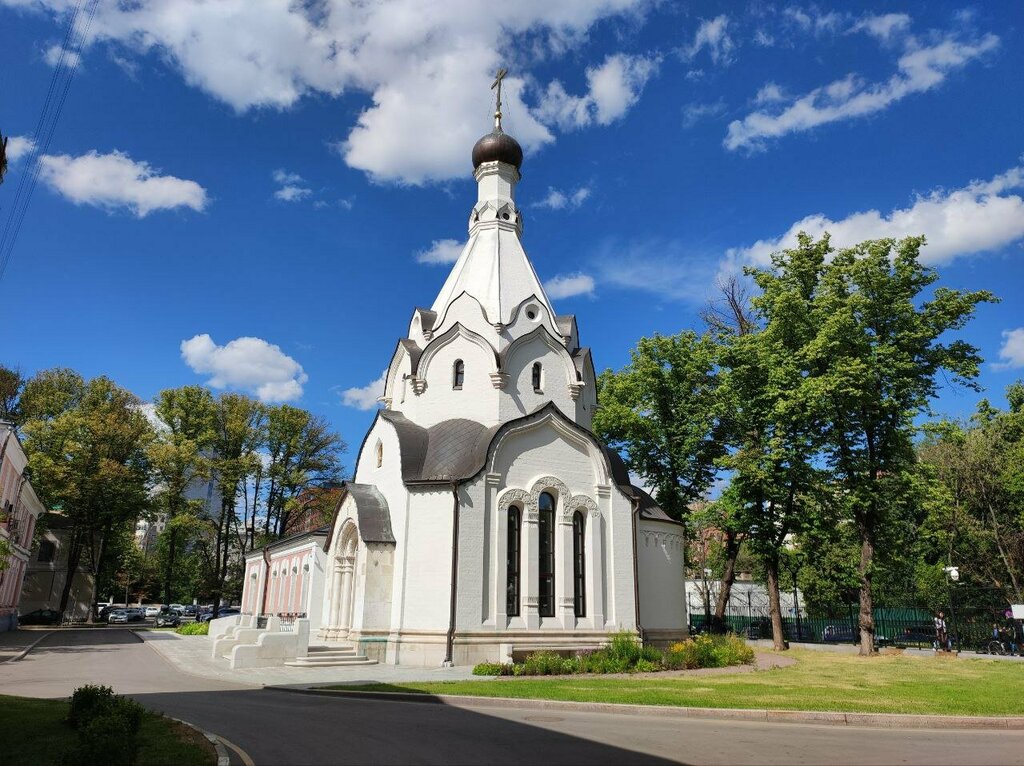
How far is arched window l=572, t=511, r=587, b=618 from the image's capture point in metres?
20.3

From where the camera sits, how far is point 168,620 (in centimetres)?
4331

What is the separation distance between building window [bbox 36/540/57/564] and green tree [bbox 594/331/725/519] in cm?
3965

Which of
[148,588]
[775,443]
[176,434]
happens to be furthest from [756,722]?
[148,588]

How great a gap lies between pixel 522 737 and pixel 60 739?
5365 mm

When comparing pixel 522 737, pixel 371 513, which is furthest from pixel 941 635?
pixel 522 737

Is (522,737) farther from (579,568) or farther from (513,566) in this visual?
(579,568)

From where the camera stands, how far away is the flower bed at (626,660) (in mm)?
16438

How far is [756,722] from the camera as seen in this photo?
1011 cm

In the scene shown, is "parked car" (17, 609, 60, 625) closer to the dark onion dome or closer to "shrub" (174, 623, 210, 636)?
"shrub" (174, 623, 210, 636)

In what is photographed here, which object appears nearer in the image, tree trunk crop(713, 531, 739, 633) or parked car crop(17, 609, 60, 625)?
tree trunk crop(713, 531, 739, 633)

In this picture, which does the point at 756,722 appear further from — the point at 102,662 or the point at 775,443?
the point at 102,662

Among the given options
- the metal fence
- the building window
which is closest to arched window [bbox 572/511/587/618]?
the metal fence

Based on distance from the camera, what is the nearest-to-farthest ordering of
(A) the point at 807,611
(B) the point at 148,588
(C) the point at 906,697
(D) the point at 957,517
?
(C) the point at 906,697, (D) the point at 957,517, (A) the point at 807,611, (B) the point at 148,588

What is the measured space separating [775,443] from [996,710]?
541 inches
